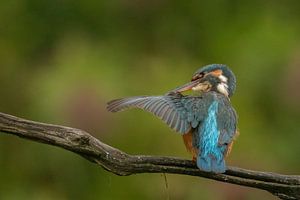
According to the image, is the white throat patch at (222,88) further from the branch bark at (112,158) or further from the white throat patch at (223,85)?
the branch bark at (112,158)

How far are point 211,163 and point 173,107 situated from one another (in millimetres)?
344

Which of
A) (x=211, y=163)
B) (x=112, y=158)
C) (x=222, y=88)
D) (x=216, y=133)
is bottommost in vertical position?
(x=112, y=158)

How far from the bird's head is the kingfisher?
7 centimetres

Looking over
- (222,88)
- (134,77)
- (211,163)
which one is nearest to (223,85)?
(222,88)

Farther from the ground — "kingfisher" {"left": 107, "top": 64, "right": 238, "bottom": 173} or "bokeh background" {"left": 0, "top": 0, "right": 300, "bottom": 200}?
"bokeh background" {"left": 0, "top": 0, "right": 300, "bottom": 200}

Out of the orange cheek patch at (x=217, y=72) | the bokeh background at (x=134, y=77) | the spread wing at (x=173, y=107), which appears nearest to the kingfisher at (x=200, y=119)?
the spread wing at (x=173, y=107)

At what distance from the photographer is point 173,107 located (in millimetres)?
3873

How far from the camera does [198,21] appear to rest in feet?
20.6

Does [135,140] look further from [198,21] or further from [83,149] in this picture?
[83,149]

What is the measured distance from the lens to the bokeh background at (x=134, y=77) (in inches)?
203

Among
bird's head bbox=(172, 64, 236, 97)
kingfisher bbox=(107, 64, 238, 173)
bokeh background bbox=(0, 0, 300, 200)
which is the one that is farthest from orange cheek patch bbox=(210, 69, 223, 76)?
bokeh background bbox=(0, 0, 300, 200)

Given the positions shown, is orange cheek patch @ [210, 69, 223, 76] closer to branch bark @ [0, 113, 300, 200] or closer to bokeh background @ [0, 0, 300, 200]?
bokeh background @ [0, 0, 300, 200]

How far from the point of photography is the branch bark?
321 cm

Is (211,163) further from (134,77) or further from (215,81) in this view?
(134,77)
